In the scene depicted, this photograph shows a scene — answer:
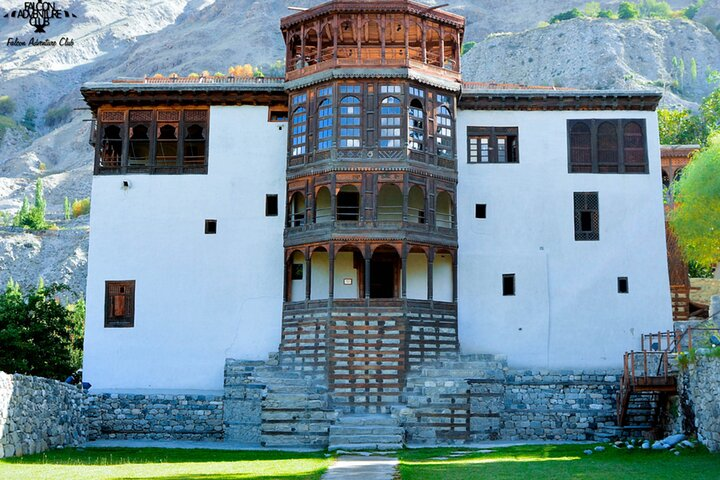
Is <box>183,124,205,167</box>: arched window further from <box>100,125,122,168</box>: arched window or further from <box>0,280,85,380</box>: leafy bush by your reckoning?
<box>0,280,85,380</box>: leafy bush

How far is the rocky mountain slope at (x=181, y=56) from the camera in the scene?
9344 centimetres

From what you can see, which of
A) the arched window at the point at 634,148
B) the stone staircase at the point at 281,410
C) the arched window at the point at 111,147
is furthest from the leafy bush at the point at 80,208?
the arched window at the point at 634,148

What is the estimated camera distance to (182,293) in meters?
A: 32.4

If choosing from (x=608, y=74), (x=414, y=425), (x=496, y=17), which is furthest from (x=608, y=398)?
(x=496, y=17)

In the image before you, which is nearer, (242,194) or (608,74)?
(242,194)

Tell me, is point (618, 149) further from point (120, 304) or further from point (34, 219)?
point (34, 219)

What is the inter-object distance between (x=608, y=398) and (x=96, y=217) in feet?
62.7

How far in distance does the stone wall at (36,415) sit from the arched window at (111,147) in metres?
9.87

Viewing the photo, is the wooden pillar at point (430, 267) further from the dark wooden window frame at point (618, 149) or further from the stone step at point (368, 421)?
the dark wooden window frame at point (618, 149)

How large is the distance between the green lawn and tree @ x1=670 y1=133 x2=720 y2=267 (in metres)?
11.0

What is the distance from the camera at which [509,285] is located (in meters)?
32.8

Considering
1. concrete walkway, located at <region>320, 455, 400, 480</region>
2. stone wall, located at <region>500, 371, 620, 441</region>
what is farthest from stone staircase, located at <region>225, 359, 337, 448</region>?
stone wall, located at <region>500, 371, 620, 441</region>

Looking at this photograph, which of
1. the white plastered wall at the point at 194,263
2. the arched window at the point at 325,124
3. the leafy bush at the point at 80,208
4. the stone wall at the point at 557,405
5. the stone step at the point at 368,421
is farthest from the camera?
the leafy bush at the point at 80,208

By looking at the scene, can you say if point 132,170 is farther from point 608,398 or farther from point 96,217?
point 608,398
